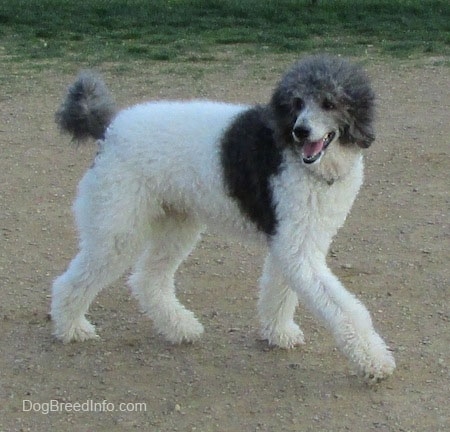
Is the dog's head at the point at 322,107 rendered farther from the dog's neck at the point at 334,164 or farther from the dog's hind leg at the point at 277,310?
the dog's hind leg at the point at 277,310

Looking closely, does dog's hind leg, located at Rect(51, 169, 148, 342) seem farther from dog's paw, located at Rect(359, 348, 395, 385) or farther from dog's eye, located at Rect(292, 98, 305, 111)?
dog's paw, located at Rect(359, 348, 395, 385)

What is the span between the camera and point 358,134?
365 centimetres

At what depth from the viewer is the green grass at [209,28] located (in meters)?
10.5

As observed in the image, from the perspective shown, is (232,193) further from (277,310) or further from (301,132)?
(277,310)

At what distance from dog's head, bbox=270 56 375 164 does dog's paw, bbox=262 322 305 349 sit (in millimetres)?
856

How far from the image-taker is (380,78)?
912 cm

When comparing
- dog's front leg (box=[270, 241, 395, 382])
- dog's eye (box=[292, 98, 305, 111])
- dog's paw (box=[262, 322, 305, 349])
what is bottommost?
dog's paw (box=[262, 322, 305, 349])

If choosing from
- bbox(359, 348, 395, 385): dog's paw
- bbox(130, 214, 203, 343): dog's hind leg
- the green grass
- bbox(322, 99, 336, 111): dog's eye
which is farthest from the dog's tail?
the green grass

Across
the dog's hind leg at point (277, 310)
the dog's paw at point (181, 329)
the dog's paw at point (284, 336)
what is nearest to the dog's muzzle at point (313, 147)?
the dog's hind leg at point (277, 310)

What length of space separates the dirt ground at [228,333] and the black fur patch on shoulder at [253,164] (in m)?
0.64

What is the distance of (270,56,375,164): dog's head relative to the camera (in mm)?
3562

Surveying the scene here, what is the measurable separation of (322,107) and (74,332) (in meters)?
1.48

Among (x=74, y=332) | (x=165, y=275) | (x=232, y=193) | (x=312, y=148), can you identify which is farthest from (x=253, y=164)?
(x=74, y=332)

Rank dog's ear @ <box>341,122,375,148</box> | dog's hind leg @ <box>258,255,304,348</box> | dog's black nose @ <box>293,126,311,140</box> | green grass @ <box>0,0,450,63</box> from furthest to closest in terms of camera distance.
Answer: green grass @ <box>0,0,450,63</box>
dog's hind leg @ <box>258,255,304,348</box>
dog's ear @ <box>341,122,375,148</box>
dog's black nose @ <box>293,126,311,140</box>
